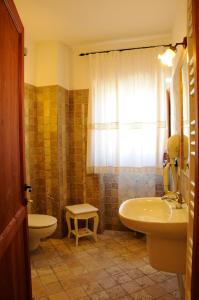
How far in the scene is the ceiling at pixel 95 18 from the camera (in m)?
2.42

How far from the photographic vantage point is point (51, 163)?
10.8 ft

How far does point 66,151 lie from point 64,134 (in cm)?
24

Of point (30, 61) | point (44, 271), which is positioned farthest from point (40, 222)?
point (30, 61)

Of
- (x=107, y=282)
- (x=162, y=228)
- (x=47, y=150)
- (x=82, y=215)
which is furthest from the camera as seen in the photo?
(x=47, y=150)

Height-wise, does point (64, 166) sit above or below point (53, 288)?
above

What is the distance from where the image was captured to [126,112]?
3.20 metres

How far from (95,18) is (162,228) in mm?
2267

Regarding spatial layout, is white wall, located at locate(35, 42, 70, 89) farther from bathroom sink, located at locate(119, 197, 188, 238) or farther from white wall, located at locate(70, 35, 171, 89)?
bathroom sink, located at locate(119, 197, 188, 238)

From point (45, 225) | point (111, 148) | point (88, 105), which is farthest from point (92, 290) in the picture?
point (88, 105)

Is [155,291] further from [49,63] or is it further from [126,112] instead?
[49,63]

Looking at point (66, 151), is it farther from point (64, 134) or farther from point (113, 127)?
point (113, 127)

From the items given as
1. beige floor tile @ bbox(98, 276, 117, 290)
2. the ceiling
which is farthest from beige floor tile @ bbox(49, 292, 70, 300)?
the ceiling

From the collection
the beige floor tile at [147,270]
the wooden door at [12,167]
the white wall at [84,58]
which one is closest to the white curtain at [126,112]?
the white wall at [84,58]

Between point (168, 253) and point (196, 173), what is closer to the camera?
point (196, 173)
